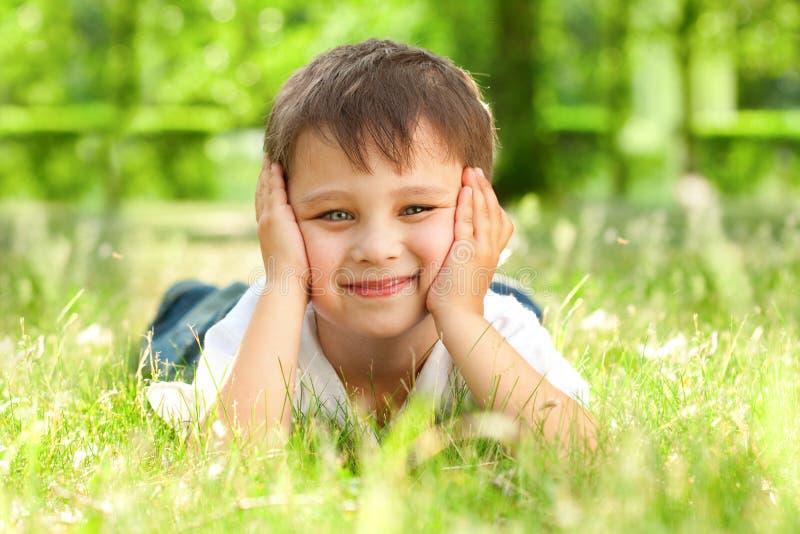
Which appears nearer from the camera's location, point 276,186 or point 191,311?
point 276,186

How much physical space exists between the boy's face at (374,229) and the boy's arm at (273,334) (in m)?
0.05

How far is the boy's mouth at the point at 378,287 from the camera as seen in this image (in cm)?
254

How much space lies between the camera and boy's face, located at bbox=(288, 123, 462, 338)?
2.48 metres

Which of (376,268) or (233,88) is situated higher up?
(233,88)

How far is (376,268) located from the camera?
8.19 feet

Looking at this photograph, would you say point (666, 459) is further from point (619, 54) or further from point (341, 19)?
point (619, 54)

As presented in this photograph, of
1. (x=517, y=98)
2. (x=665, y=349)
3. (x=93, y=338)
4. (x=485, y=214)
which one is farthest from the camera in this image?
(x=517, y=98)

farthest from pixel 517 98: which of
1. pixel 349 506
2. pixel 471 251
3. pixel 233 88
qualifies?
pixel 349 506

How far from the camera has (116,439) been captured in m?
2.41

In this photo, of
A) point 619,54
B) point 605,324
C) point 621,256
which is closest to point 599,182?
point 619,54

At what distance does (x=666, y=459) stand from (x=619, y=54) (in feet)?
61.1

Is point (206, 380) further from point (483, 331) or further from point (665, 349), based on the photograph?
point (665, 349)

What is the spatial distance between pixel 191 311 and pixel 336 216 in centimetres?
189

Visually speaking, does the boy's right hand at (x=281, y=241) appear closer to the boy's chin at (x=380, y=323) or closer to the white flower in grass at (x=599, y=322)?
the boy's chin at (x=380, y=323)
